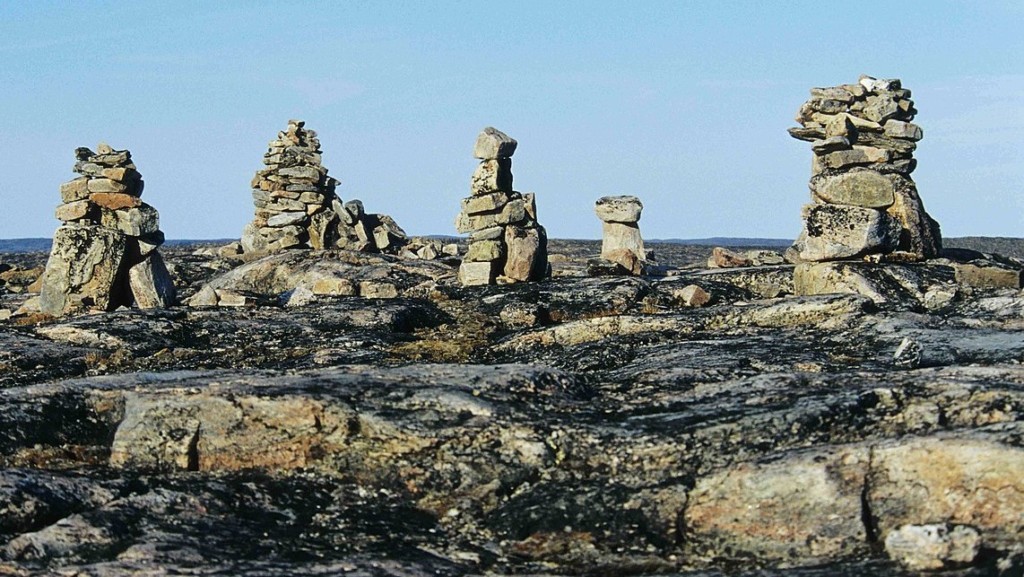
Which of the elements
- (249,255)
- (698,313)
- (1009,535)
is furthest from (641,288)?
(249,255)

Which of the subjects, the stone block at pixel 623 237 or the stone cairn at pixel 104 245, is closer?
the stone cairn at pixel 104 245

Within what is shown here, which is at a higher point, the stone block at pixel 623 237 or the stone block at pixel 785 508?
the stone block at pixel 623 237

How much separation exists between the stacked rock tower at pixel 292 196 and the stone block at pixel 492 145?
14973mm

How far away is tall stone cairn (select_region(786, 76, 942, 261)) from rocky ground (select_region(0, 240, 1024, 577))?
28.0ft

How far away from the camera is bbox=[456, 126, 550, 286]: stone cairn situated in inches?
1235

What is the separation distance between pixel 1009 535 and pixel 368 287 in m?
22.3

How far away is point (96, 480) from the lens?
512 inches

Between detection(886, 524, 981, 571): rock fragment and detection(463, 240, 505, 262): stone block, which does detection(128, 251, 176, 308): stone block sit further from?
detection(886, 524, 981, 571): rock fragment

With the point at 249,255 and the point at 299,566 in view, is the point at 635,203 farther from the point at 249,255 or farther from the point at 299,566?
the point at 299,566

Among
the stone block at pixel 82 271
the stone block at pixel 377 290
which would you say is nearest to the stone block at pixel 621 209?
the stone block at pixel 377 290

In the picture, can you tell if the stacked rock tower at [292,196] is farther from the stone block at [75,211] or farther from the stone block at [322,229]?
the stone block at [75,211]

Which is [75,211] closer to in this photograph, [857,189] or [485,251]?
[485,251]

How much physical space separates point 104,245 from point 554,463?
19.8 meters

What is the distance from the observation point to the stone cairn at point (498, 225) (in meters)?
31.4
